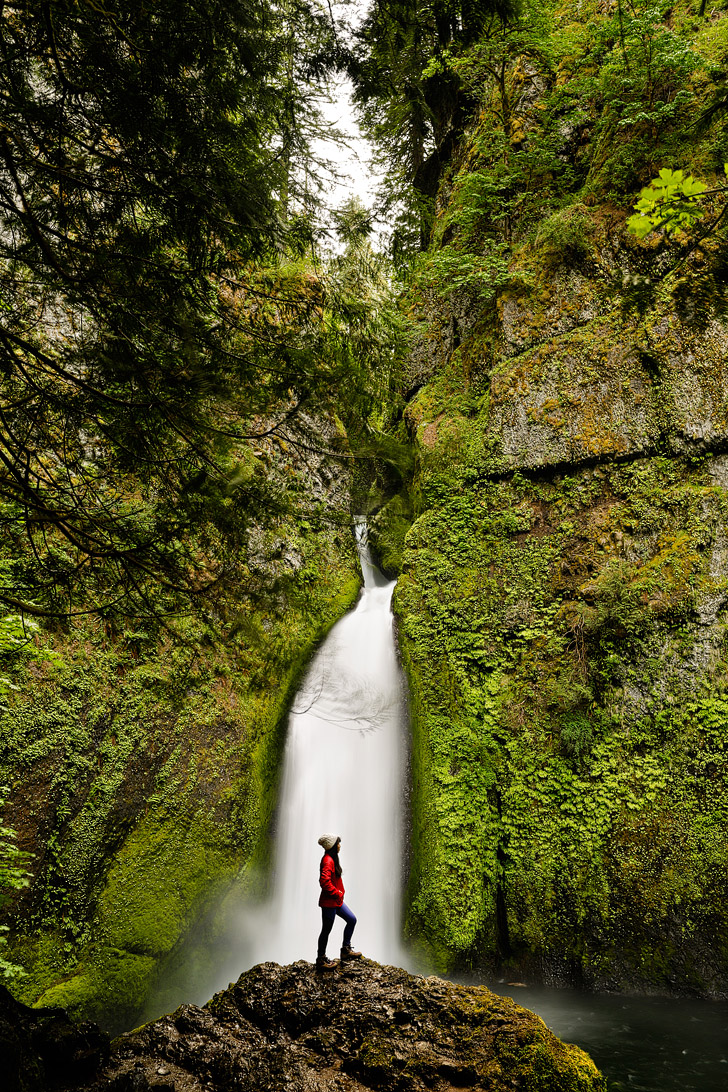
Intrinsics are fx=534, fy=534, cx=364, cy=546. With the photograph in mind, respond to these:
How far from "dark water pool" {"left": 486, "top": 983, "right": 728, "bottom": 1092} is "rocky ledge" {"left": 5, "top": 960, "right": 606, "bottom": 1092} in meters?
1.94

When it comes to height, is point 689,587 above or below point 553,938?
above

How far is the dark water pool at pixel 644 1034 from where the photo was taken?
421 centimetres

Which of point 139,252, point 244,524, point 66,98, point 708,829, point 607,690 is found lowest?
point 708,829

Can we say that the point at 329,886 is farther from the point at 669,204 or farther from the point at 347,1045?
the point at 669,204

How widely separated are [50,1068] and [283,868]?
179 inches

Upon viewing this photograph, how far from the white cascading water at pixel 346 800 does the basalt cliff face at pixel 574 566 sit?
425mm

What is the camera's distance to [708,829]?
5.83m

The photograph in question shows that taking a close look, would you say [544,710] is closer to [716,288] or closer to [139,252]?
[716,288]

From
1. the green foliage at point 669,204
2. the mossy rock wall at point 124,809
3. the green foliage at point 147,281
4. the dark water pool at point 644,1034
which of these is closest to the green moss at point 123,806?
the mossy rock wall at point 124,809

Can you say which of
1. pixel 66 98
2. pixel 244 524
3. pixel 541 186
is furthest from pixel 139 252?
pixel 541 186

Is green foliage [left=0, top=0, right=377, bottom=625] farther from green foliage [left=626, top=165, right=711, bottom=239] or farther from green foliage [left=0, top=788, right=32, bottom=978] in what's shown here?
green foliage [left=0, top=788, right=32, bottom=978]

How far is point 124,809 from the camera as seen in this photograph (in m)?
6.25

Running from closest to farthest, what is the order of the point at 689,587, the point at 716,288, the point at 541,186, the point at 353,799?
the point at 716,288
the point at 689,587
the point at 353,799
the point at 541,186

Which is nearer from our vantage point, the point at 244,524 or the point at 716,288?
the point at 716,288
